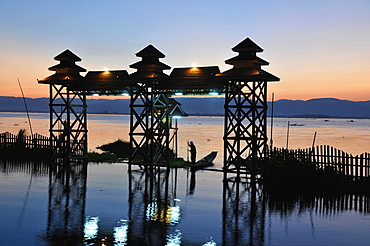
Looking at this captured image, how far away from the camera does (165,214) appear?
14766 millimetres

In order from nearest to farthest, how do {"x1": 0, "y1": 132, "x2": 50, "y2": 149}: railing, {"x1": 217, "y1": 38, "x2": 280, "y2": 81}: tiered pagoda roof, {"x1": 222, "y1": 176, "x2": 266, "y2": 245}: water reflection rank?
1. {"x1": 222, "y1": 176, "x2": 266, "y2": 245}: water reflection
2. {"x1": 217, "y1": 38, "x2": 280, "y2": 81}: tiered pagoda roof
3. {"x1": 0, "y1": 132, "x2": 50, "y2": 149}: railing

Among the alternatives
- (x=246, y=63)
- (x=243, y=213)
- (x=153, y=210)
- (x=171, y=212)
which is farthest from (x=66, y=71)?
(x=243, y=213)

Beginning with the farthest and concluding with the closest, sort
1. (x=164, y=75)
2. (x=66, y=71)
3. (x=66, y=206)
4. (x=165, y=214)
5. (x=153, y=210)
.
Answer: (x=66, y=71) < (x=164, y=75) < (x=66, y=206) < (x=153, y=210) < (x=165, y=214)

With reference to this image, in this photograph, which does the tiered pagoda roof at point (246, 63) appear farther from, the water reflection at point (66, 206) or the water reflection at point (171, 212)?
the water reflection at point (66, 206)

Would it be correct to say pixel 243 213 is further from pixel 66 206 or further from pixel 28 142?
pixel 28 142

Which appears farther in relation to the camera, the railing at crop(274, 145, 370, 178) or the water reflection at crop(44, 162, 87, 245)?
the railing at crop(274, 145, 370, 178)

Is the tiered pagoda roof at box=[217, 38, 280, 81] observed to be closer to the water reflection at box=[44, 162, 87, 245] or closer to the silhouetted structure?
the silhouetted structure

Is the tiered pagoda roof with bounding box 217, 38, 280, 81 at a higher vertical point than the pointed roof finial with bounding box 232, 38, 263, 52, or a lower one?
lower

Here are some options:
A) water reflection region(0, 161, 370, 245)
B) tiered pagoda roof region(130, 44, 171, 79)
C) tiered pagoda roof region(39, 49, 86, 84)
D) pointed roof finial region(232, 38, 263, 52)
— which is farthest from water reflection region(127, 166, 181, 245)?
tiered pagoda roof region(39, 49, 86, 84)

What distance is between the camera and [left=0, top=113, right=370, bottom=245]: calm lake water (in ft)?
38.9

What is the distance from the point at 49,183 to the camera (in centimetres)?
2100

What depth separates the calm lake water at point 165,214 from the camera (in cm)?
1185

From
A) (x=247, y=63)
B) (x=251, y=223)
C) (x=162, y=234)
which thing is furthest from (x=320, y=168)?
(x=162, y=234)

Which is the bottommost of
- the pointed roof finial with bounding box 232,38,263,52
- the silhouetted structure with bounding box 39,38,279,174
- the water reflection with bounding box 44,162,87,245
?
the water reflection with bounding box 44,162,87,245
